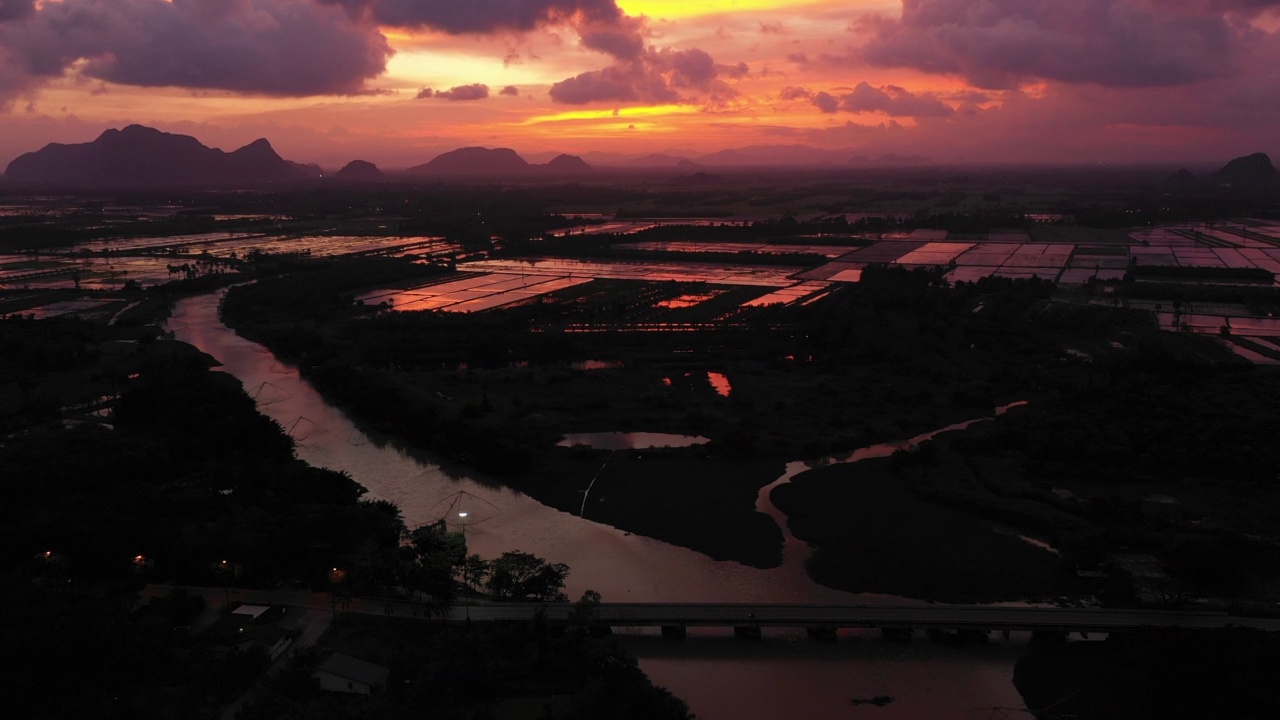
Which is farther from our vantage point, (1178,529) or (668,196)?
(668,196)

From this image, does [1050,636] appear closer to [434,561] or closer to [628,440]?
[434,561]

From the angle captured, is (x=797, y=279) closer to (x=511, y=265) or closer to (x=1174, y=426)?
(x=511, y=265)

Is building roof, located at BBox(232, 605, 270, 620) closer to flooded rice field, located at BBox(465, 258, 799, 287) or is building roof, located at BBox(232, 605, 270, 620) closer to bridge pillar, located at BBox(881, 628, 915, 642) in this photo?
bridge pillar, located at BBox(881, 628, 915, 642)

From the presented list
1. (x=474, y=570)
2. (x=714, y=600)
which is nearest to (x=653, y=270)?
(x=714, y=600)

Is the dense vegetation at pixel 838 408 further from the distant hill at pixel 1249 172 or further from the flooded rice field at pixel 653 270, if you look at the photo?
the distant hill at pixel 1249 172

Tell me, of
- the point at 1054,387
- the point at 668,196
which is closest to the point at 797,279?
the point at 1054,387

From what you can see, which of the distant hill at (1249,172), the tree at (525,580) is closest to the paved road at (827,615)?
the tree at (525,580)
